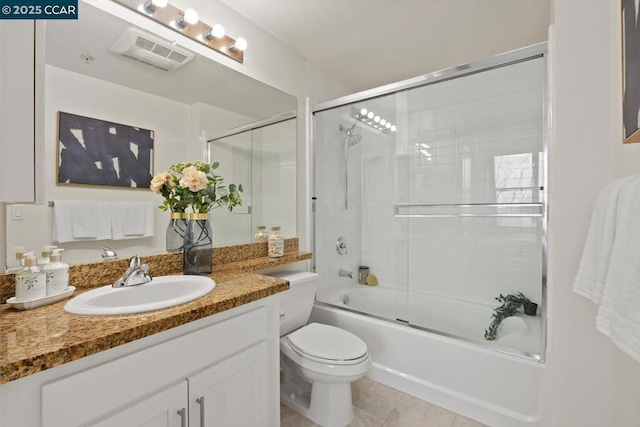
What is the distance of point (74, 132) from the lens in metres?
1.21

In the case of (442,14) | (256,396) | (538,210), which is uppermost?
(442,14)

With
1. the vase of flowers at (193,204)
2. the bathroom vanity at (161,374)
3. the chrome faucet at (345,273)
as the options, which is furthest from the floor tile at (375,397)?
the vase of flowers at (193,204)

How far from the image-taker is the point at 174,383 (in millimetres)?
902

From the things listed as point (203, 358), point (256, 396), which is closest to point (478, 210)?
point (256, 396)

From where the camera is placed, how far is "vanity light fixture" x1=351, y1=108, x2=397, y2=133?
247 cm

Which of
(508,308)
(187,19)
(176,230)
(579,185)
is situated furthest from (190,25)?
(508,308)

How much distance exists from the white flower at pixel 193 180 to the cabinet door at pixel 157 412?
812mm

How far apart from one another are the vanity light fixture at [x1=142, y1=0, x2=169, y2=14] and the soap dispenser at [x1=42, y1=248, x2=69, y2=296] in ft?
4.03

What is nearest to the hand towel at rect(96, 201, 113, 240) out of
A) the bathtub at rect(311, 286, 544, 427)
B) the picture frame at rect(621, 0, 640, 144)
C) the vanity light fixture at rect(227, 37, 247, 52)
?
the vanity light fixture at rect(227, 37, 247, 52)

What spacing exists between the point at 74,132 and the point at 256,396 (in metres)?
1.31

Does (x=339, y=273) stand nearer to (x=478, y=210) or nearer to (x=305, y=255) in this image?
(x=305, y=255)

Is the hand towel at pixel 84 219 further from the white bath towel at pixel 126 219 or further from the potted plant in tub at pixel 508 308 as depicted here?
the potted plant in tub at pixel 508 308

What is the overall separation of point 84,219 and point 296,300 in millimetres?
1162

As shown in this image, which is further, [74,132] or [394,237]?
[394,237]
